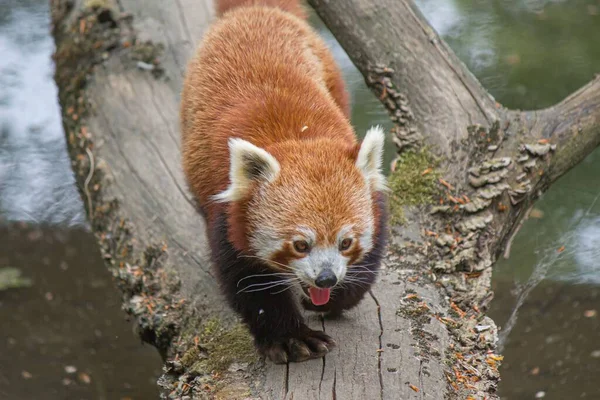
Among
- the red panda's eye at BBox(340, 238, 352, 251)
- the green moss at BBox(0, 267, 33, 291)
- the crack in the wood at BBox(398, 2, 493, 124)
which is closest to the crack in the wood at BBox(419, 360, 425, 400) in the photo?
the red panda's eye at BBox(340, 238, 352, 251)

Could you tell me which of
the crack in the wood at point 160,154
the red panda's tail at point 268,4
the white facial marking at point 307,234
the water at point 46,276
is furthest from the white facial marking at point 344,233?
the water at point 46,276

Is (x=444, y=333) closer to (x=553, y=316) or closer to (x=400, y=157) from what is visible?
(x=400, y=157)

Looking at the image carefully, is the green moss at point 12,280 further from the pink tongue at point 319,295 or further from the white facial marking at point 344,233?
the white facial marking at point 344,233

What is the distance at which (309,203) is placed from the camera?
9.74ft

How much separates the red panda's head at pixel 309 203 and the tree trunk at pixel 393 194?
48 centimetres

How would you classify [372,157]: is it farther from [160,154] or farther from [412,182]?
[160,154]

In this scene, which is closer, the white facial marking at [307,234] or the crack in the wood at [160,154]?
the white facial marking at [307,234]

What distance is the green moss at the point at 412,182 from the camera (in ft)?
14.2

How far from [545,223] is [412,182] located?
2.58 meters

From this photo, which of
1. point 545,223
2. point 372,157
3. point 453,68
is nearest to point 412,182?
point 453,68

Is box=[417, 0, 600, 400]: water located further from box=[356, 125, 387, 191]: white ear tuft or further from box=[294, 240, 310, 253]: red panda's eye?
box=[294, 240, 310, 253]: red panda's eye

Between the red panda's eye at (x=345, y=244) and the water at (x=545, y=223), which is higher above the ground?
the red panda's eye at (x=345, y=244)

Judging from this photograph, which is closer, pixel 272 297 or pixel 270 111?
pixel 272 297

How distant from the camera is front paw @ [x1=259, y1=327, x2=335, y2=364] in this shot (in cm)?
321
